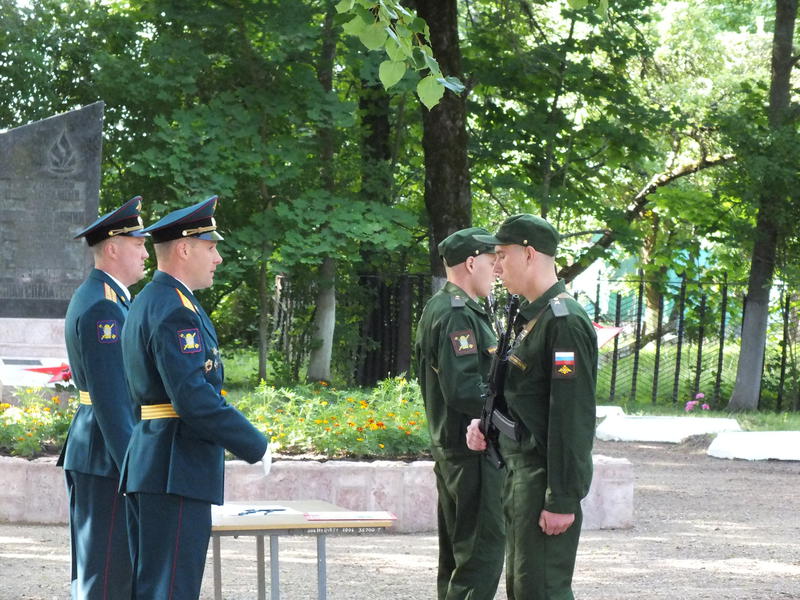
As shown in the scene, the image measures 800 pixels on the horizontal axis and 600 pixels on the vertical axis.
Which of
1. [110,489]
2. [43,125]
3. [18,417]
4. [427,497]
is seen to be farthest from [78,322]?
[43,125]

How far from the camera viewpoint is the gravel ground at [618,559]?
6938 millimetres

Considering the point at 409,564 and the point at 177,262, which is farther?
the point at 409,564

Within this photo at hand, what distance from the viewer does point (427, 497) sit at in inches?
344

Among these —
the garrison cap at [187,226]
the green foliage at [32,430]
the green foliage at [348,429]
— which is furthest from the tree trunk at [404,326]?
the garrison cap at [187,226]

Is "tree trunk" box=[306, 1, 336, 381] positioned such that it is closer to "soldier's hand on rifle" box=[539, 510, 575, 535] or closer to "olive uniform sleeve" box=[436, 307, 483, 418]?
"olive uniform sleeve" box=[436, 307, 483, 418]

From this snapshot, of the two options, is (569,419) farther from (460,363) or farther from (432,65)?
(432,65)

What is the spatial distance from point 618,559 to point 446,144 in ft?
21.9

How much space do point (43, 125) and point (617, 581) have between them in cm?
881

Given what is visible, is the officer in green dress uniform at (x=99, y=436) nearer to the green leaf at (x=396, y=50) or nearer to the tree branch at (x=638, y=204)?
the green leaf at (x=396, y=50)

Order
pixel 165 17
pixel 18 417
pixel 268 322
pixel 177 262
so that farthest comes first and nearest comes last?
pixel 268 322 → pixel 165 17 → pixel 18 417 → pixel 177 262

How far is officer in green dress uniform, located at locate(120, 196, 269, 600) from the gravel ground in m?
2.43

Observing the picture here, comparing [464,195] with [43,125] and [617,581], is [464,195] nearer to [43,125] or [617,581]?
[43,125]

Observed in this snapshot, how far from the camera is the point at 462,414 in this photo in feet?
17.4

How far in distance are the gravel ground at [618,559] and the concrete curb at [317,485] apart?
0.46 ft
